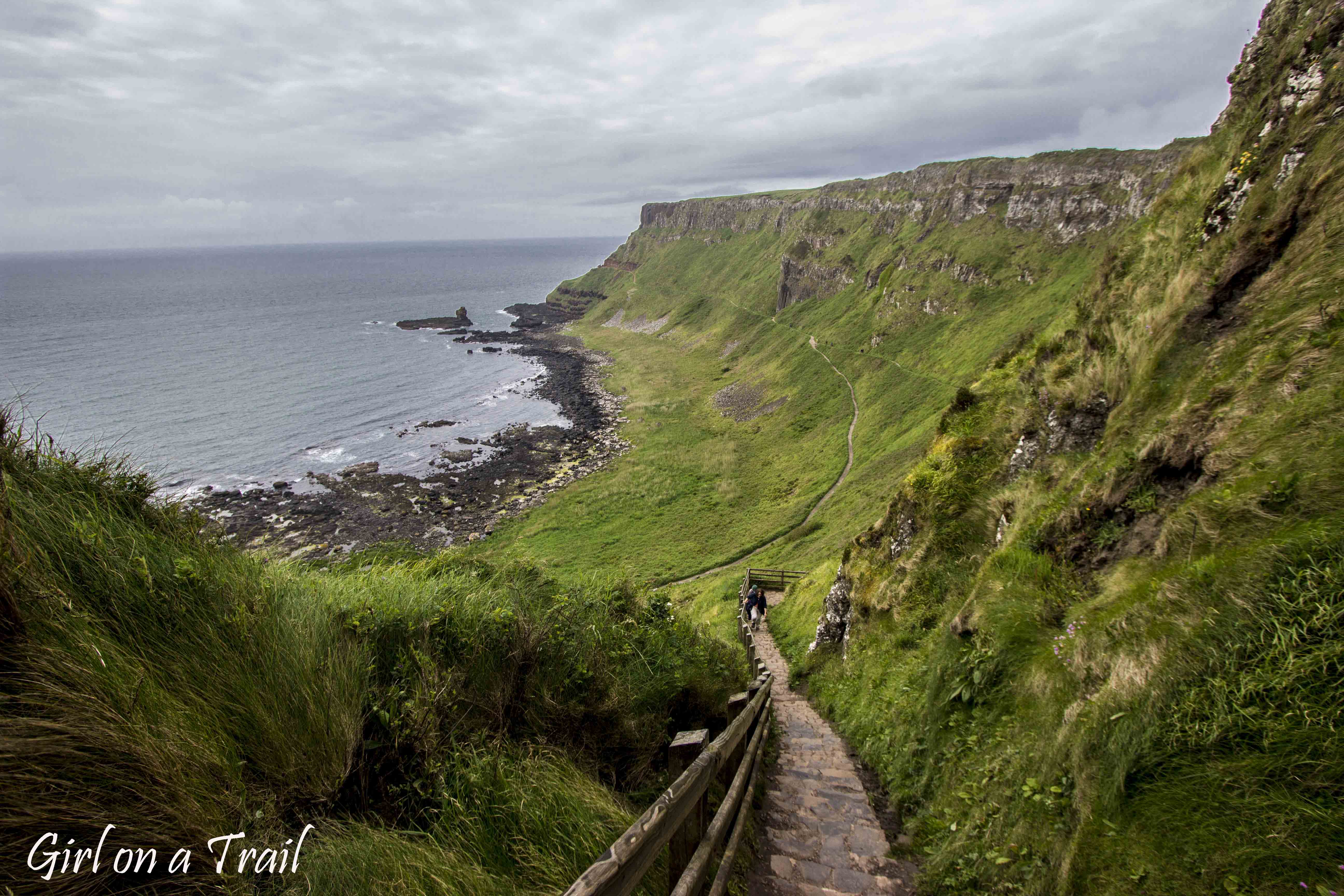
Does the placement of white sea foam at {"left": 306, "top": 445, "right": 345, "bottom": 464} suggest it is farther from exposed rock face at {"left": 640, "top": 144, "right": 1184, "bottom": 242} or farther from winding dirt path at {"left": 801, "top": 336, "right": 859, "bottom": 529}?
exposed rock face at {"left": 640, "top": 144, "right": 1184, "bottom": 242}

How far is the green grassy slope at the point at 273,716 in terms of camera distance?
286cm

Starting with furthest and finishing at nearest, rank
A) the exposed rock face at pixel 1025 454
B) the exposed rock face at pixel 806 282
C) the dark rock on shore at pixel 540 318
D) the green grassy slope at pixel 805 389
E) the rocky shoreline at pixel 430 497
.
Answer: the dark rock on shore at pixel 540 318 → the exposed rock face at pixel 806 282 → the rocky shoreline at pixel 430 497 → the green grassy slope at pixel 805 389 → the exposed rock face at pixel 1025 454

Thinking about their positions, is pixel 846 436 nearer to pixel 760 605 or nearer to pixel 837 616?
pixel 760 605

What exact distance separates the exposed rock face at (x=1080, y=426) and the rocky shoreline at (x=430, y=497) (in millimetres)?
34204

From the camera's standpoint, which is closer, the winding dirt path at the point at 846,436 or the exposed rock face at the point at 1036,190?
the winding dirt path at the point at 846,436

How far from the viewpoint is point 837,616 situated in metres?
16.5

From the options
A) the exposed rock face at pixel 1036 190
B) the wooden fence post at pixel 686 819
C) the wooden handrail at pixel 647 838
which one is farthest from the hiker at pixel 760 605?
the exposed rock face at pixel 1036 190

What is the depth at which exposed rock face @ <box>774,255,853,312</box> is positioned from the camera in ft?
378

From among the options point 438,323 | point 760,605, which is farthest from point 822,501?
point 438,323

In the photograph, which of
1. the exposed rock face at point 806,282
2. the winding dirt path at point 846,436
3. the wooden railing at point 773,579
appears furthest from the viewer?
the exposed rock face at point 806,282

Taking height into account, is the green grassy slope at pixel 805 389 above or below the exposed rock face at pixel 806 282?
below

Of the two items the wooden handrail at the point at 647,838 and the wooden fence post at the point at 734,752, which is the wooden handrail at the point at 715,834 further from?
the wooden handrail at the point at 647,838

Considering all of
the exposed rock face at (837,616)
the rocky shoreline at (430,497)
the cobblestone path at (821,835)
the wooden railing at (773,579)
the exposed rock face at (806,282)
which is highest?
the exposed rock face at (806,282)

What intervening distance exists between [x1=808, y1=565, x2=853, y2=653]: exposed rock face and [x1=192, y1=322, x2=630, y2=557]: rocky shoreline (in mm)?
27313
